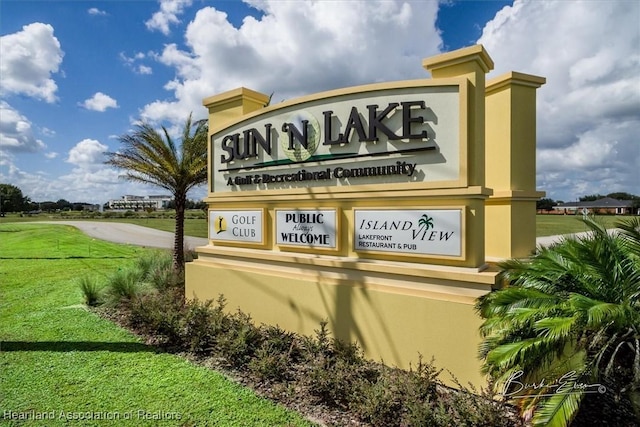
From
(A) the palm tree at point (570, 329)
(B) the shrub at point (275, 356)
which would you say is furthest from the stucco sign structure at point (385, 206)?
(A) the palm tree at point (570, 329)

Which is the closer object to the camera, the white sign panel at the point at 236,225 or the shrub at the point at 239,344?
the shrub at the point at 239,344

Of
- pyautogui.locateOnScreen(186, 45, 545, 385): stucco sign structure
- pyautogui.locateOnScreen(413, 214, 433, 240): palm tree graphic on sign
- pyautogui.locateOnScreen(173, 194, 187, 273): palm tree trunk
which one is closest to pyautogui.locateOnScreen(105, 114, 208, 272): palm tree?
pyautogui.locateOnScreen(173, 194, 187, 273): palm tree trunk

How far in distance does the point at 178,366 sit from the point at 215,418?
5.33 ft

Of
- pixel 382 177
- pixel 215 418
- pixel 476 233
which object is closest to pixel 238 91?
pixel 382 177

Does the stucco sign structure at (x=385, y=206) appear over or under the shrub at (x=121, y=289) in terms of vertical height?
over

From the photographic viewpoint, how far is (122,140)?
37.6 ft

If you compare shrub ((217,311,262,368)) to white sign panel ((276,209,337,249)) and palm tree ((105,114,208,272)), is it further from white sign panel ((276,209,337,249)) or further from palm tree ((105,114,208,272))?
palm tree ((105,114,208,272))

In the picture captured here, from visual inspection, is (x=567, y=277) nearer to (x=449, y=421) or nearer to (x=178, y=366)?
(x=449, y=421)

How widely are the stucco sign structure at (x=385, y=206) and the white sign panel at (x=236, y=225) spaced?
0.04 m

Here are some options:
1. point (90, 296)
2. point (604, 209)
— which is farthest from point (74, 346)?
point (604, 209)

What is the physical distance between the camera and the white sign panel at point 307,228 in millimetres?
6156

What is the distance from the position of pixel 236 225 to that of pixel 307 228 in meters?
1.95

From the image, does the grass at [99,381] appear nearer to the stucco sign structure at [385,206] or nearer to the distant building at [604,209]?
the stucco sign structure at [385,206]

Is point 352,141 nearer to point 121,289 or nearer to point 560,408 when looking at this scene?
point 560,408
